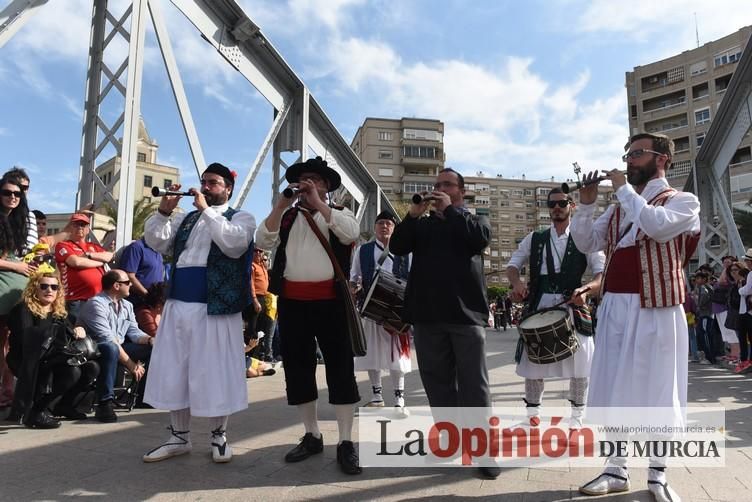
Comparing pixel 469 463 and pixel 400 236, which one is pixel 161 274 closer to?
pixel 400 236

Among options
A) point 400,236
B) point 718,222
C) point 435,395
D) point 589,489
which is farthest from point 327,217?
point 718,222

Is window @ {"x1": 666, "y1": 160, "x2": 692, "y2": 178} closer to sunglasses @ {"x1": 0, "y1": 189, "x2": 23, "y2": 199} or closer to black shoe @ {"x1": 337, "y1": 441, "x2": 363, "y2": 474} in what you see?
black shoe @ {"x1": 337, "y1": 441, "x2": 363, "y2": 474}

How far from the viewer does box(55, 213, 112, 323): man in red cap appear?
5.31m

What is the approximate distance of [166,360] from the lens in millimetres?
3424

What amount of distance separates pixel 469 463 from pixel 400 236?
1.52 meters

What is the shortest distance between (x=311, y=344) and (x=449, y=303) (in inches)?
37.7

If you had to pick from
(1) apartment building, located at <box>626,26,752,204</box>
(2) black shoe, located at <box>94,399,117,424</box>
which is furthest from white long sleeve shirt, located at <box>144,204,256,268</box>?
(1) apartment building, located at <box>626,26,752,204</box>

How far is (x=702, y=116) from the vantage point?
2061 inches

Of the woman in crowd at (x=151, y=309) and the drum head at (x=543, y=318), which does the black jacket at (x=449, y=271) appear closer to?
the drum head at (x=543, y=318)

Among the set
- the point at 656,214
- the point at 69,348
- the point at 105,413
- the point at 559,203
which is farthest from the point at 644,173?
the point at 69,348

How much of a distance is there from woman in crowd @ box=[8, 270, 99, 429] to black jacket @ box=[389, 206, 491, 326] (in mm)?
3092

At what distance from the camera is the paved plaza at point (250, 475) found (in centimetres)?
279

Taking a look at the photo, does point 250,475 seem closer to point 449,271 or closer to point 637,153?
point 449,271

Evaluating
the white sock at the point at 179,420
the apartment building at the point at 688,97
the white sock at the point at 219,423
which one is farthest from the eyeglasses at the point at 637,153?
the apartment building at the point at 688,97
